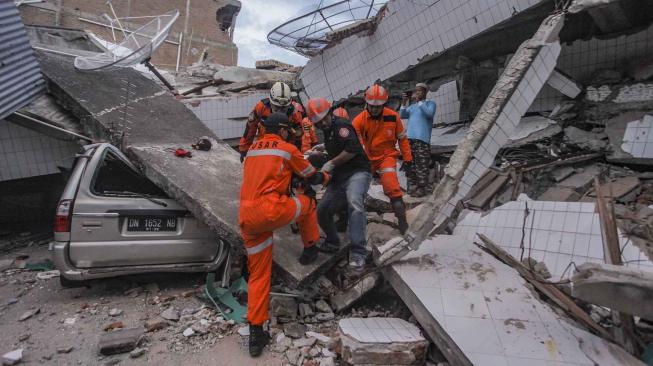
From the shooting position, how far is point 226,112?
845cm

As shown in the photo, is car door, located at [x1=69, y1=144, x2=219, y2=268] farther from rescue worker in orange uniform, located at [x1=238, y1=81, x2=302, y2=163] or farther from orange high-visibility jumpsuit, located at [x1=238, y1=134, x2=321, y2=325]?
rescue worker in orange uniform, located at [x1=238, y1=81, x2=302, y2=163]

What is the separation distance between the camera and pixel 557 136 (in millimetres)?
5031

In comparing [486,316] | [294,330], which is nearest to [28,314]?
[294,330]

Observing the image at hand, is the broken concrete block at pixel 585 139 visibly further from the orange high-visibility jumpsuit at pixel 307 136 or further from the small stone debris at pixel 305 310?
the small stone debris at pixel 305 310

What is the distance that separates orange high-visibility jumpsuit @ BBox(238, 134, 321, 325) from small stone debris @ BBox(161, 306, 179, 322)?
947 mm

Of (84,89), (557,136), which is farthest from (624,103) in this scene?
(84,89)

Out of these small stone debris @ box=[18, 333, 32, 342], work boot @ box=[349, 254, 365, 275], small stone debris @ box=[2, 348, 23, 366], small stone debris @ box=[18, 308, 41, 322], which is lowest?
work boot @ box=[349, 254, 365, 275]

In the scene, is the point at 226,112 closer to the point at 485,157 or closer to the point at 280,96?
the point at 280,96

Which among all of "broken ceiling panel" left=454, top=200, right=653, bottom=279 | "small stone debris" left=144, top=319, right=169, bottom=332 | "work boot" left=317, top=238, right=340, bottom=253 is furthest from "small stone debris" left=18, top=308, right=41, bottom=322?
"broken ceiling panel" left=454, top=200, right=653, bottom=279

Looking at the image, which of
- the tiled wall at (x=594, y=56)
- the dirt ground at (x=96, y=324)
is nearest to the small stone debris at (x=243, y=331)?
the dirt ground at (x=96, y=324)

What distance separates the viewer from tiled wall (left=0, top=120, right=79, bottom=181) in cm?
526

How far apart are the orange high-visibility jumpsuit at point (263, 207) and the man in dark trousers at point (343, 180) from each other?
0.58 metres

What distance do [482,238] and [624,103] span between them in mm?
2787

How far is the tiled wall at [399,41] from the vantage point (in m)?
5.16
